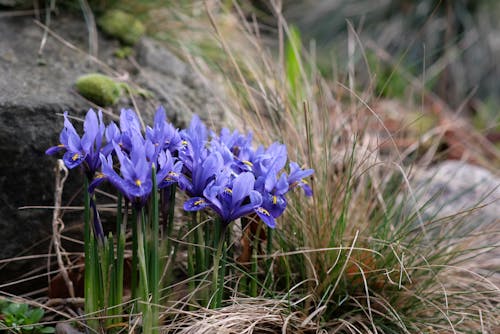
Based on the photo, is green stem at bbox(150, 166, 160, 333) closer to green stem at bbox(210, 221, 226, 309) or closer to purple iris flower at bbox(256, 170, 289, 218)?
green stem at bbox(210, 221, 226, 309)

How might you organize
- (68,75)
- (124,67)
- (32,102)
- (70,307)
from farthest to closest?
(124,67) → (68,75) → (32,102) → (70,307)

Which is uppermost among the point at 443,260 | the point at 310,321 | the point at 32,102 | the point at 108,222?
the point at 32,102

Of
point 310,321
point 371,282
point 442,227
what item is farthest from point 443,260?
point 310,321

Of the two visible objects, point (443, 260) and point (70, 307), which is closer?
point (70, 307)

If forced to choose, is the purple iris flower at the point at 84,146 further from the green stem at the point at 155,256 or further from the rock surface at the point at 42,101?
the rock surface at the point at 42,101

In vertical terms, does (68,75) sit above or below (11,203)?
above

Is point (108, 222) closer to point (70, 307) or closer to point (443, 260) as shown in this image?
point (70, 307)

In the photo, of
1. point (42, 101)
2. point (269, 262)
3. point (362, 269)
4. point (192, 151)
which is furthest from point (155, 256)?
point (42, 101)
